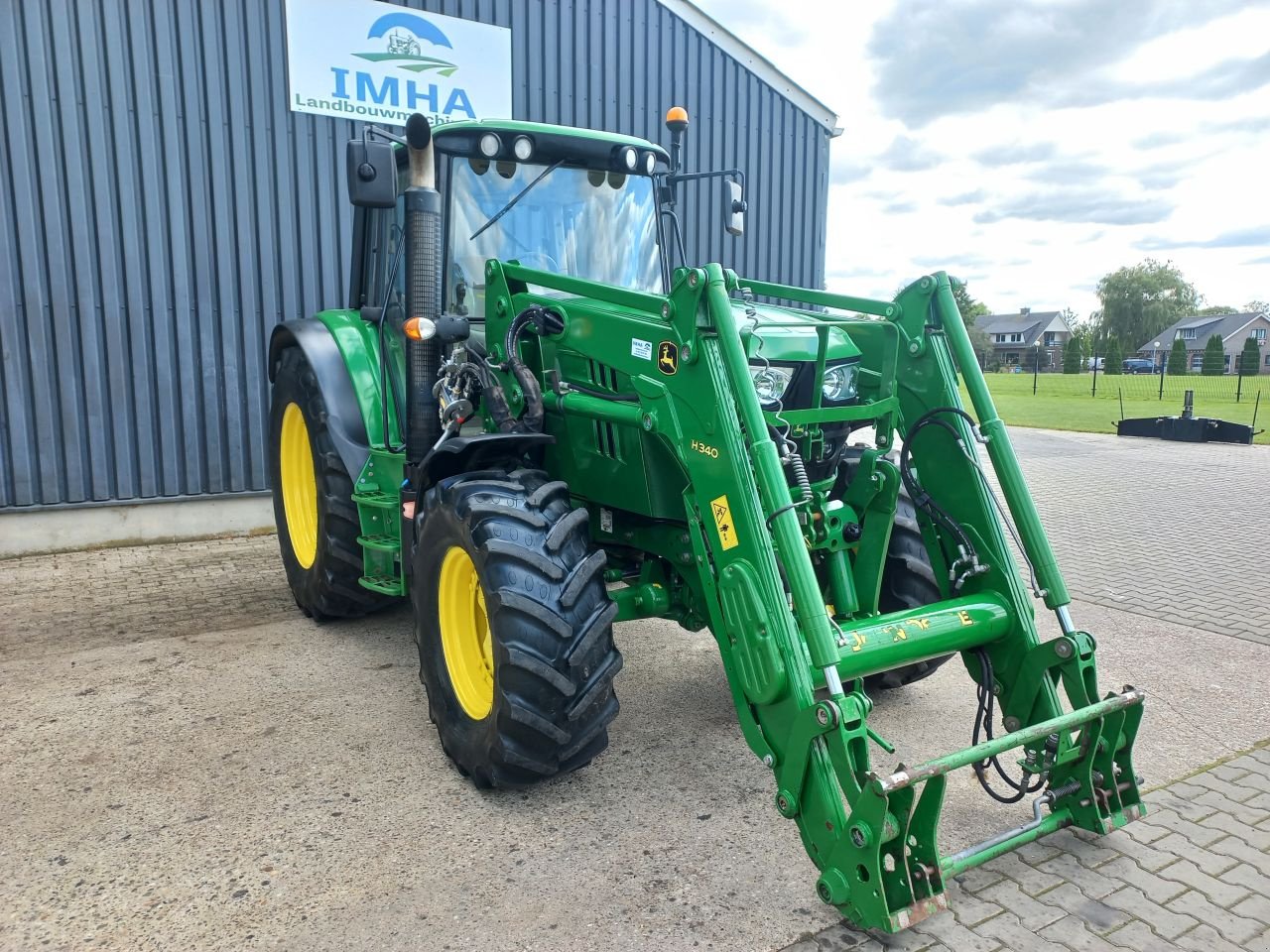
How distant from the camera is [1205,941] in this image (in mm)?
2547

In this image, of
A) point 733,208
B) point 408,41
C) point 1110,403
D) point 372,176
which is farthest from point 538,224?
point 1110,403

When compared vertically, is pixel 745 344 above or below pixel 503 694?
above

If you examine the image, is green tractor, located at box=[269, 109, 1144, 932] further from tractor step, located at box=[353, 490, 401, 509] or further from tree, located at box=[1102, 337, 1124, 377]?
tree, located at box=[1102, 337, 1124, 377]

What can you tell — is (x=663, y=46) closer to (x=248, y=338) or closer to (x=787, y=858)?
(x=248, y=338)

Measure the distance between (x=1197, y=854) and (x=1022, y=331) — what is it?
3986 inches

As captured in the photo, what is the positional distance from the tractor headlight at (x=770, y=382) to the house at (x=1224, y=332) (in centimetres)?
7447

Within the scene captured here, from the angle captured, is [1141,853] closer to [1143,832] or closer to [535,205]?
[1143,832]

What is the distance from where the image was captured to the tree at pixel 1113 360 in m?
50.8

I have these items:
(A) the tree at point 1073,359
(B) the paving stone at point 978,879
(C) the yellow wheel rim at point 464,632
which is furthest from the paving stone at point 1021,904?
(A) the tree at point 1073,359

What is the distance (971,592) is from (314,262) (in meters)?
6.31

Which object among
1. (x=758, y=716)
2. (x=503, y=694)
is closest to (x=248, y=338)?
(x=503, y=694)

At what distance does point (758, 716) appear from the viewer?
9.31 feet

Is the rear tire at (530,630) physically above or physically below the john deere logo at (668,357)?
below

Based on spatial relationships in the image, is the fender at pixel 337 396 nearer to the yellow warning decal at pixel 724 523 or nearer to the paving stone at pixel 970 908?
the yellow warning decal at pixel 724 523
